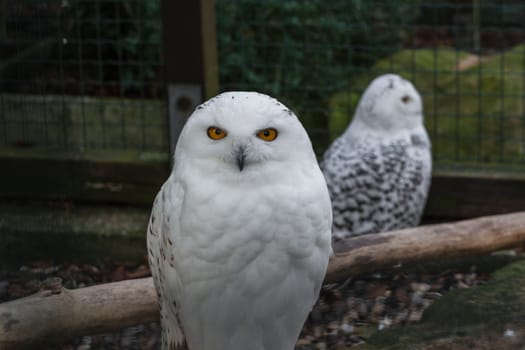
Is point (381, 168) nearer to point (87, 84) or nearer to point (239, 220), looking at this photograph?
point (87, 84)

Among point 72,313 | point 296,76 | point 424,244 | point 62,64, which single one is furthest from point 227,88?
point 72,313

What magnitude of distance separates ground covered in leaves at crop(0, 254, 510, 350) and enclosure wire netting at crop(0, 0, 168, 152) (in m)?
0.68

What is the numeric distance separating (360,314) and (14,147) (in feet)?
6.42

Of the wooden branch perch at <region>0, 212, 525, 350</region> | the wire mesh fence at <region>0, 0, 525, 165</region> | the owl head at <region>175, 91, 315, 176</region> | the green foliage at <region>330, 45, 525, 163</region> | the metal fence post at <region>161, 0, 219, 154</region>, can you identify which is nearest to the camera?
the owl head at <region>175, 91, 315, 176</region>

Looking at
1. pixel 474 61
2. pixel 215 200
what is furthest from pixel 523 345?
pixel 474 61

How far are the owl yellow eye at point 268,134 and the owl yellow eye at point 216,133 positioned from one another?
0.09m

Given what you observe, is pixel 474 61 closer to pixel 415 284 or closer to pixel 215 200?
pixel 415 284

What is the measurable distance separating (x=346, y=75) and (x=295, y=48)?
327 millimetres

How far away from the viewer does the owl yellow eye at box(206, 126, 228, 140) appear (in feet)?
6.88

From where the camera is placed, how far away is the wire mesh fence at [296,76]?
4438 mm

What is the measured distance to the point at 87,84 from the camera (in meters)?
4.60

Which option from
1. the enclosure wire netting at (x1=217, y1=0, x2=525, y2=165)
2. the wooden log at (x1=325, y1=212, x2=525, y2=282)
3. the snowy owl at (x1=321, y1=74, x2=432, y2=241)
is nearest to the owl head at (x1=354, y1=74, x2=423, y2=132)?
the snowy owl at (x1=321, y1=74, x2=432, y2=241)

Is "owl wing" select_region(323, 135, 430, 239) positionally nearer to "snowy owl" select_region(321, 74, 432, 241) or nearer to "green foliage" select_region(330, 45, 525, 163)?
"snowy owl" select_region(321, 74, 432, 241)

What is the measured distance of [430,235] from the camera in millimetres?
3082
